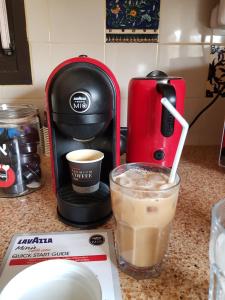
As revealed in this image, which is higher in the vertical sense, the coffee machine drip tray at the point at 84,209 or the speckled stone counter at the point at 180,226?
the coffee machine drip tray at the point at 84,209

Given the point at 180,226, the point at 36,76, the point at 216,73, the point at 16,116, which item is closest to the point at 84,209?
the point at 180,226

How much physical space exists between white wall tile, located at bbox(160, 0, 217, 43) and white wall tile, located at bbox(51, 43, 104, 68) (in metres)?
0.21

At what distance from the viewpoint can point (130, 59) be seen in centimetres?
87

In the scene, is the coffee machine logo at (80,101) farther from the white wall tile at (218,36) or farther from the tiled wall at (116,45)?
the white wall tile at (218,36)

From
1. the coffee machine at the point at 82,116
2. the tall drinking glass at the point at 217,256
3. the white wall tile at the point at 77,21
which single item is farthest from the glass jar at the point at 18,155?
the tall drinking glass at the point at 217,256

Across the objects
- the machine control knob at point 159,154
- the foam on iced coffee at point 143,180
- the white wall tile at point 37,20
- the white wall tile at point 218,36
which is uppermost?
the white wall tile at point 37,20

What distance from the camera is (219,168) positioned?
783 millimetres

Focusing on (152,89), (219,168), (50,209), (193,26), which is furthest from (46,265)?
(193,26)

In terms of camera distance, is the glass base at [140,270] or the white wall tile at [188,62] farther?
the white wall tile at [188,62]

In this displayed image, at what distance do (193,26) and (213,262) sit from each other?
0.77 meters

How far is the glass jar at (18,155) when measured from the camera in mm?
594

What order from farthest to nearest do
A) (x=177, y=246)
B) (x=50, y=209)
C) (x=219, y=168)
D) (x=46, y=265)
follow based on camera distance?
(x=219, y=168) → (x=50, y=209) → (x=177, y=246) → (x=46, y=265)

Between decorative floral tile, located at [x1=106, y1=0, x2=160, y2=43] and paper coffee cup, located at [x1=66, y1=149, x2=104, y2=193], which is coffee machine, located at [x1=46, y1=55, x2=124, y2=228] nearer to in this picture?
paper coffee cup, located at [x1=66, y1=149, x2=104, y2=193]

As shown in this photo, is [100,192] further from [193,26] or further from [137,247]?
[193,26]
